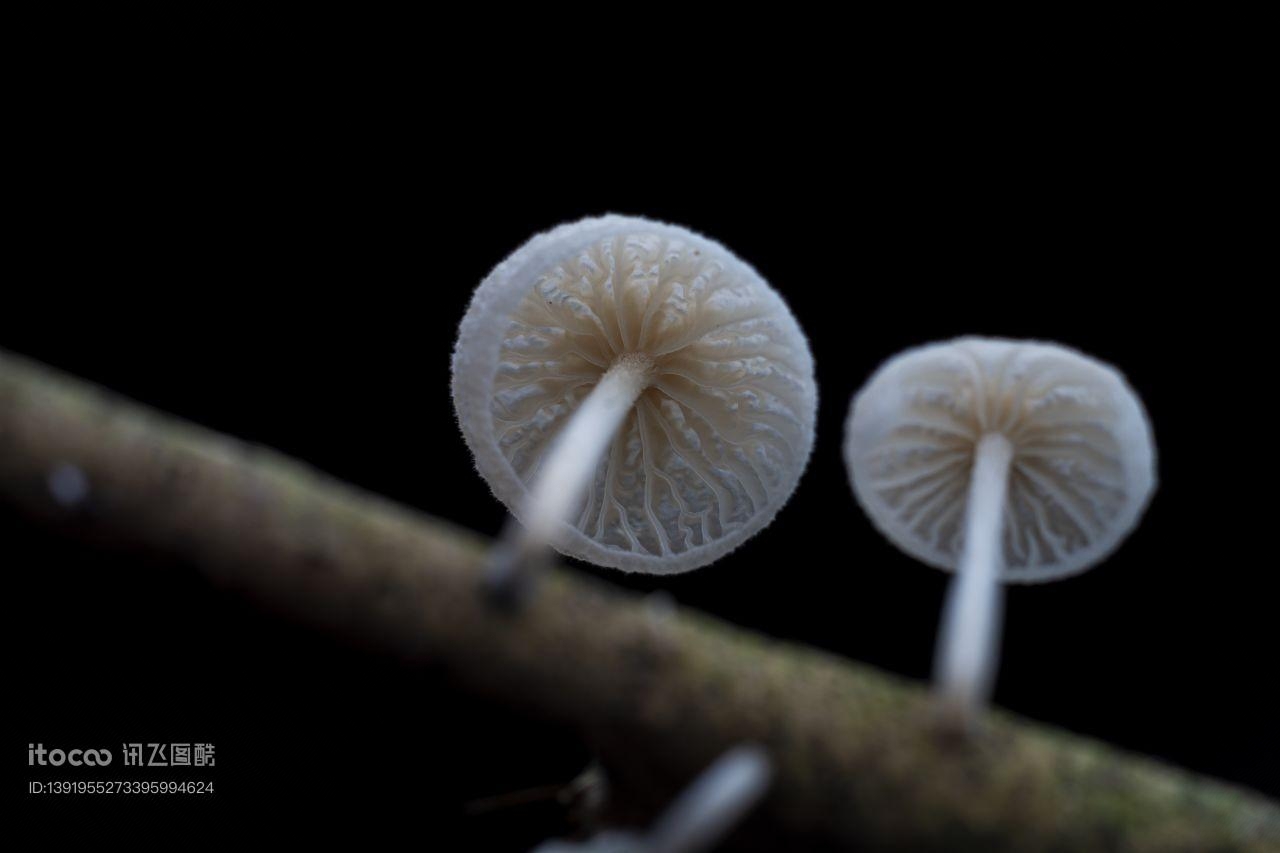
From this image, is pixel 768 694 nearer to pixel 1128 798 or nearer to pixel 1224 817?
pixel 1128 798

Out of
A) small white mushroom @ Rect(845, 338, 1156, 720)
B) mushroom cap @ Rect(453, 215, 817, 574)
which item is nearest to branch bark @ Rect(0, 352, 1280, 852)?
small white mushroom @ Rect(845, 338, 1156, 720)

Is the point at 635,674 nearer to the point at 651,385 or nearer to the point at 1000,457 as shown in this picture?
the point at 1000,457

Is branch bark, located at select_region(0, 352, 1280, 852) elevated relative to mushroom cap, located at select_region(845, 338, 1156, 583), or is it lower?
lower

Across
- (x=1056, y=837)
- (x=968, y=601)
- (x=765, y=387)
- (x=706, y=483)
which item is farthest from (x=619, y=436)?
(x=1056, y=837)

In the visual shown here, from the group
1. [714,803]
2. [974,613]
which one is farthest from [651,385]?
[714,803]

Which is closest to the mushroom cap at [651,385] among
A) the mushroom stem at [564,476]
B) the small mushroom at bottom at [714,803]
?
the mushroom stem at [564,476]

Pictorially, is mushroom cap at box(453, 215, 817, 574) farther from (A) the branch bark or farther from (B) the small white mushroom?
(A) the branch bark
